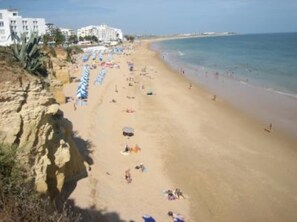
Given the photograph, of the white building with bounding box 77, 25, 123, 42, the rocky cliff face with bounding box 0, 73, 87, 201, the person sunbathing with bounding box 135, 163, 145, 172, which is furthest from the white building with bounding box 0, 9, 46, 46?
the white building with bounding box 77, 25, 123, 42

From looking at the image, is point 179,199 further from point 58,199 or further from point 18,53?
point 18,53

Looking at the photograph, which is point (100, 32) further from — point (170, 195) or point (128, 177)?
point (170, 195)

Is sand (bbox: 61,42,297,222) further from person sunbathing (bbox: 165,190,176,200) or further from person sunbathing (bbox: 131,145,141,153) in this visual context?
person sunbathing (bbox: 131,145,141,153)

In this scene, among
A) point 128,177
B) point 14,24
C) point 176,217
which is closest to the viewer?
point 176,217

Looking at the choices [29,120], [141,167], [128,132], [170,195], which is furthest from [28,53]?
[128,132]

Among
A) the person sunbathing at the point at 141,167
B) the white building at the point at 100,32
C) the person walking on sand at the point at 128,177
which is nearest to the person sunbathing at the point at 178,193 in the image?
the person walking on sand at the point at 128,177

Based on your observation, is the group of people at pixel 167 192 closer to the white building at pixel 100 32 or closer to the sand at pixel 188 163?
the sand at pixel 188 163

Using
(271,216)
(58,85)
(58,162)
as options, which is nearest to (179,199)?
(271,216)
